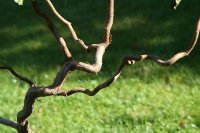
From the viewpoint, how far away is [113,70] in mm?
4926

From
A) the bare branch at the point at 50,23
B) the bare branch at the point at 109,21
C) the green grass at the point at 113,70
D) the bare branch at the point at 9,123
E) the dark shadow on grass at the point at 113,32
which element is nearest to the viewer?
the bare branch at the point at 109,21

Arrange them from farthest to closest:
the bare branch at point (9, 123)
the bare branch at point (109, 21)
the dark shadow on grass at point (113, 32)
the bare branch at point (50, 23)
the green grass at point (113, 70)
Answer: the dark shadow on grass at point (113, 32)
the green grass at point (113, 70)
the bare branch at point (9, 123)
the bare branch at point (50, 23)
the bare branch at point (109, 21)

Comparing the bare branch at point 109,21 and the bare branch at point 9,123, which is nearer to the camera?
the bare branch at point 109,21

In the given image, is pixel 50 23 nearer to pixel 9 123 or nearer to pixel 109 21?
pixel 109 21

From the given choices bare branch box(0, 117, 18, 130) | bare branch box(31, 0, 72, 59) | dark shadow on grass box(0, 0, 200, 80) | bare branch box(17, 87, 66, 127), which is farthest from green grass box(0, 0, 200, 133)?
bare branch box(31, 0, 72, 59)

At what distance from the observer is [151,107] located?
4.30 meters

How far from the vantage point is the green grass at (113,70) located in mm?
4109

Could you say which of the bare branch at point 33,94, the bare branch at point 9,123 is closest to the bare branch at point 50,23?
the bare branch at point 33,94

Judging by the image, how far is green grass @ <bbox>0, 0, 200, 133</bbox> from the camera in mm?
4109

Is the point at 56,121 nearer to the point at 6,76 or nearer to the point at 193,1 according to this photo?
the point at 6,76

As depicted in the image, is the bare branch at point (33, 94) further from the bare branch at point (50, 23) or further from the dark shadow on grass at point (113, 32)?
the dark shadow on grass at point (113, 32)

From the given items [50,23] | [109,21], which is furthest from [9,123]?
[109,21]

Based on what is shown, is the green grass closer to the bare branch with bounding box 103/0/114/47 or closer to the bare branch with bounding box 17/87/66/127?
the bare branch with bounding box 17/87/66/127

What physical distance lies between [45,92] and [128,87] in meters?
2.72
